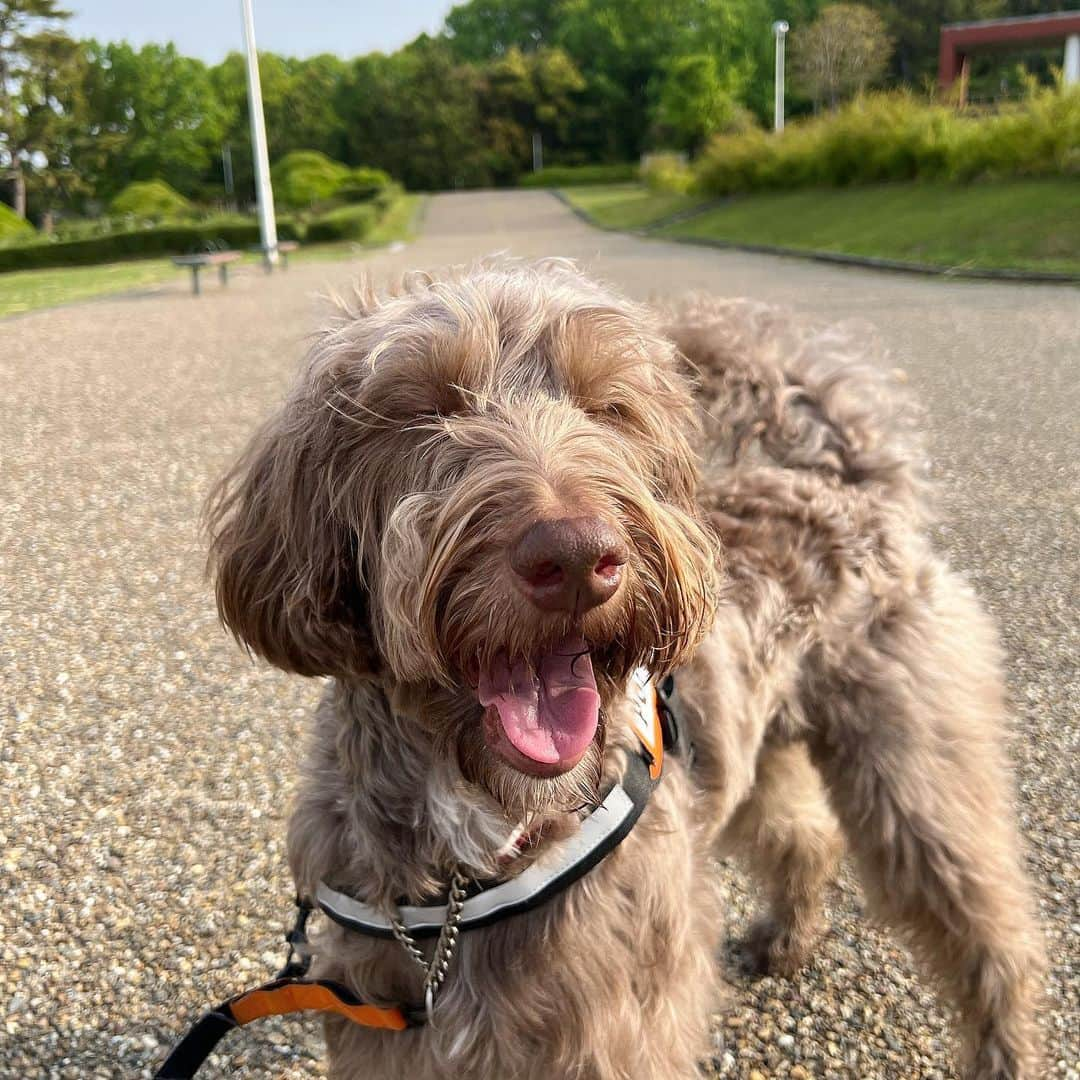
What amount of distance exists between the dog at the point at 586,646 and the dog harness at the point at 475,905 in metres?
0.03

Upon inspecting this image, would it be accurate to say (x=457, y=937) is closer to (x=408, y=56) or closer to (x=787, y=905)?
(x=787, y=905)

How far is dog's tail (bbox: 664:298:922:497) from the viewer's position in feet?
8.62

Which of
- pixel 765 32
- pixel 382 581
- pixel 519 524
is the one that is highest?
pixel 765 32

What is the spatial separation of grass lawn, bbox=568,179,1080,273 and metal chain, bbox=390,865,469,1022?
50.8ft

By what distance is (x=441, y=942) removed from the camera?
6.09 feet

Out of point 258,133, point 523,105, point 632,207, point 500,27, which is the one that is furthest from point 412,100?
point 258,133

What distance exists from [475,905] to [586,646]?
0.60m

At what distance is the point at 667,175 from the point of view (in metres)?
41.3

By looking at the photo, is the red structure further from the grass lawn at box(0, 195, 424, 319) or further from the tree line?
the grass lawn at box(0, 195, 424, 319)

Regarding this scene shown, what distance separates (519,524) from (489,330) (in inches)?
16.8

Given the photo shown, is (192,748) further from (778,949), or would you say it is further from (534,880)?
(534,880)

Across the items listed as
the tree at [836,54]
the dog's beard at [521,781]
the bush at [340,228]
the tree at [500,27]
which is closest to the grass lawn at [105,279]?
the bush at [340,228]

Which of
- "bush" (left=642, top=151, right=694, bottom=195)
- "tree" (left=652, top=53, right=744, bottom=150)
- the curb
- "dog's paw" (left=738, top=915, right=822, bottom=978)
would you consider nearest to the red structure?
"bush" (left=642, top=151, right=694, bottom=195)

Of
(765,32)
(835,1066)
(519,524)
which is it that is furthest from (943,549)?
(765,32)
